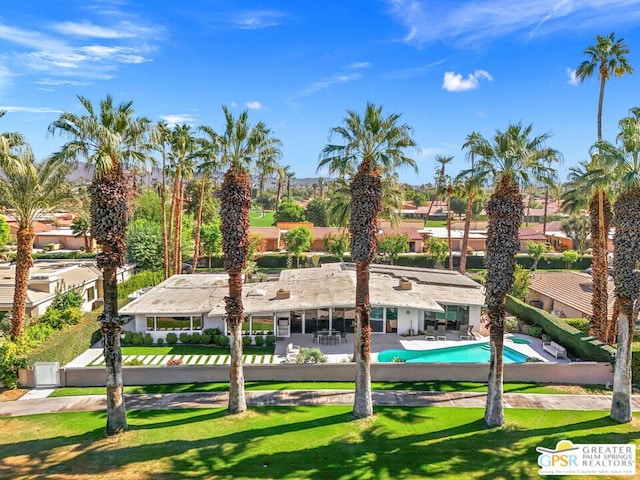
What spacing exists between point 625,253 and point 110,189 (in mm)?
19266

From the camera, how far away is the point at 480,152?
17562 millimetres

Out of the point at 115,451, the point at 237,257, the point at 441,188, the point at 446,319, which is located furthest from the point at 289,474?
the point at 441,188

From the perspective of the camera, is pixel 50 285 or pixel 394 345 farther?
pixel 50 285

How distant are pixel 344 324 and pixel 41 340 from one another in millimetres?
16632

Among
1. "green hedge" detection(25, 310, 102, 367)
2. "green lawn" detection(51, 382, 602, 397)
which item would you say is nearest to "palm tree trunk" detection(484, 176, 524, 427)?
"green lawn" detection(51, 382, 602, 397)

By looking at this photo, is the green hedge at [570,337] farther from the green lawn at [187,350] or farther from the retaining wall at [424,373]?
the green lawn at [187,350]

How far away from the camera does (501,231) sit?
16750 millimetres

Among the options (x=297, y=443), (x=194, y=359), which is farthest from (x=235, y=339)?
(x=194, y=359)

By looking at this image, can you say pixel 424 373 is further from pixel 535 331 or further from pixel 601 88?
pixel 601 88

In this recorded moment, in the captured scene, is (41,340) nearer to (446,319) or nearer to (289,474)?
(289,474)

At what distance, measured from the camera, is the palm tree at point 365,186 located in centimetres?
1731

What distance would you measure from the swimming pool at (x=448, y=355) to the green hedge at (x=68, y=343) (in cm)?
1535

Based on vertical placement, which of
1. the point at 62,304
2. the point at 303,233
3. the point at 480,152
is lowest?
the point at 62,304

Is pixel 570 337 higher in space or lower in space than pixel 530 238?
lower
